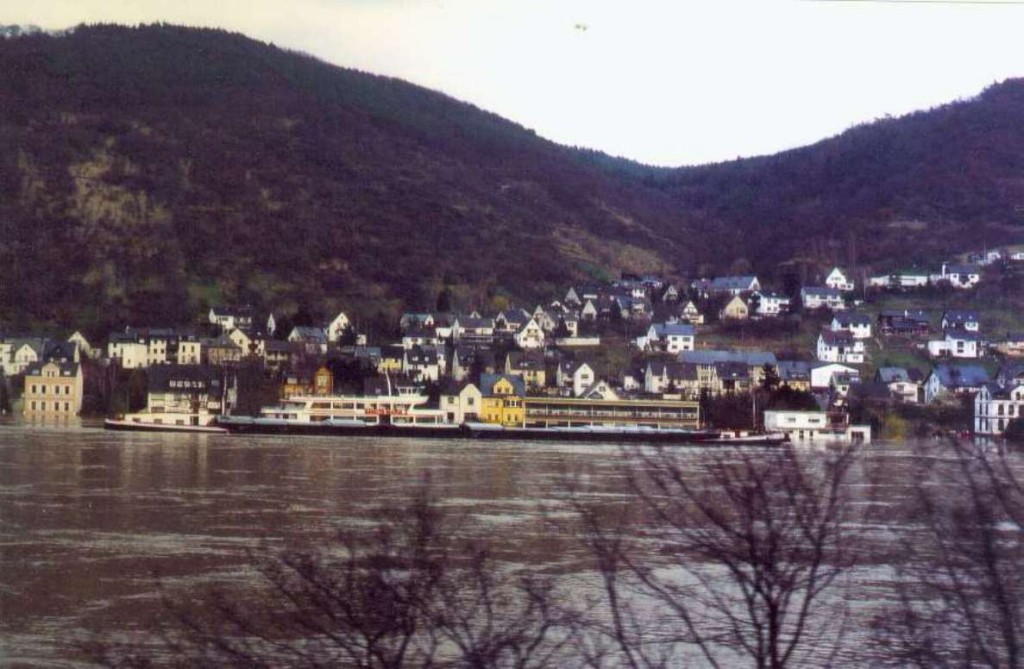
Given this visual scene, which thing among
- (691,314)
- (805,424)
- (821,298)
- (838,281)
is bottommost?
(805,424)

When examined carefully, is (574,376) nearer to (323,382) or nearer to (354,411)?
(354,411)

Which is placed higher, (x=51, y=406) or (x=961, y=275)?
(x=961, y=275)

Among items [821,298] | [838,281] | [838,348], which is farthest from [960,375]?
[838,281]

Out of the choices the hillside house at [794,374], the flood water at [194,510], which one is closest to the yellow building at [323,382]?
the hillside house at [794,374]

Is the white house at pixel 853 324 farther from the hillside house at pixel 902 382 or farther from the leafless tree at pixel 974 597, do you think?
the leafless tree at pixel 974 597

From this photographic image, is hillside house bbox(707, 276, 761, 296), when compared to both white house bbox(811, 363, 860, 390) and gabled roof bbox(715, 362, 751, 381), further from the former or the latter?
white house bbox(811, 363, 860, 390)
